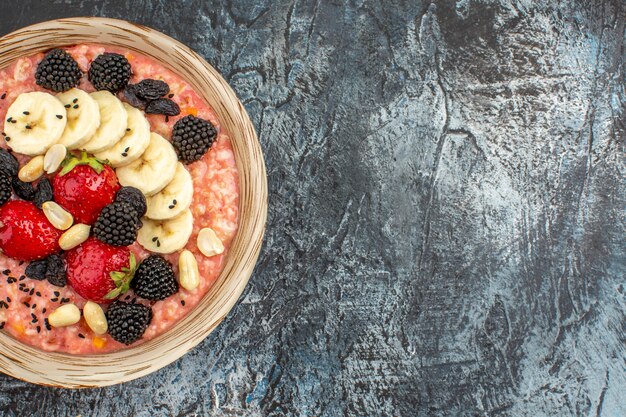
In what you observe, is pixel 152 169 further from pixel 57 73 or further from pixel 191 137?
pixel 57 73

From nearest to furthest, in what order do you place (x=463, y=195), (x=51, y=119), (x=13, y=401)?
(x=51, y=119)
(x=13, y=401)
(x=463, y=195)

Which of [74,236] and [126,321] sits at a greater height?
[74,236]

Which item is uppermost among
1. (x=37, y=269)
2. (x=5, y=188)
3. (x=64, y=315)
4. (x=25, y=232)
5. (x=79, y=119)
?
(x=79, y=119)

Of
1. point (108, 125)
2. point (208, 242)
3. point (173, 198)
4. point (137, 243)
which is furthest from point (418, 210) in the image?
point (108, 125)

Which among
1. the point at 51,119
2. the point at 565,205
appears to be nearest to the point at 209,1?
the point at 51,119

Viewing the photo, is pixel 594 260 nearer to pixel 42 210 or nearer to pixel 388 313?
pixel 388 313

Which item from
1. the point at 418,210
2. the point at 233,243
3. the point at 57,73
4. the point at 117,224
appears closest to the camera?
the point at 117,224
